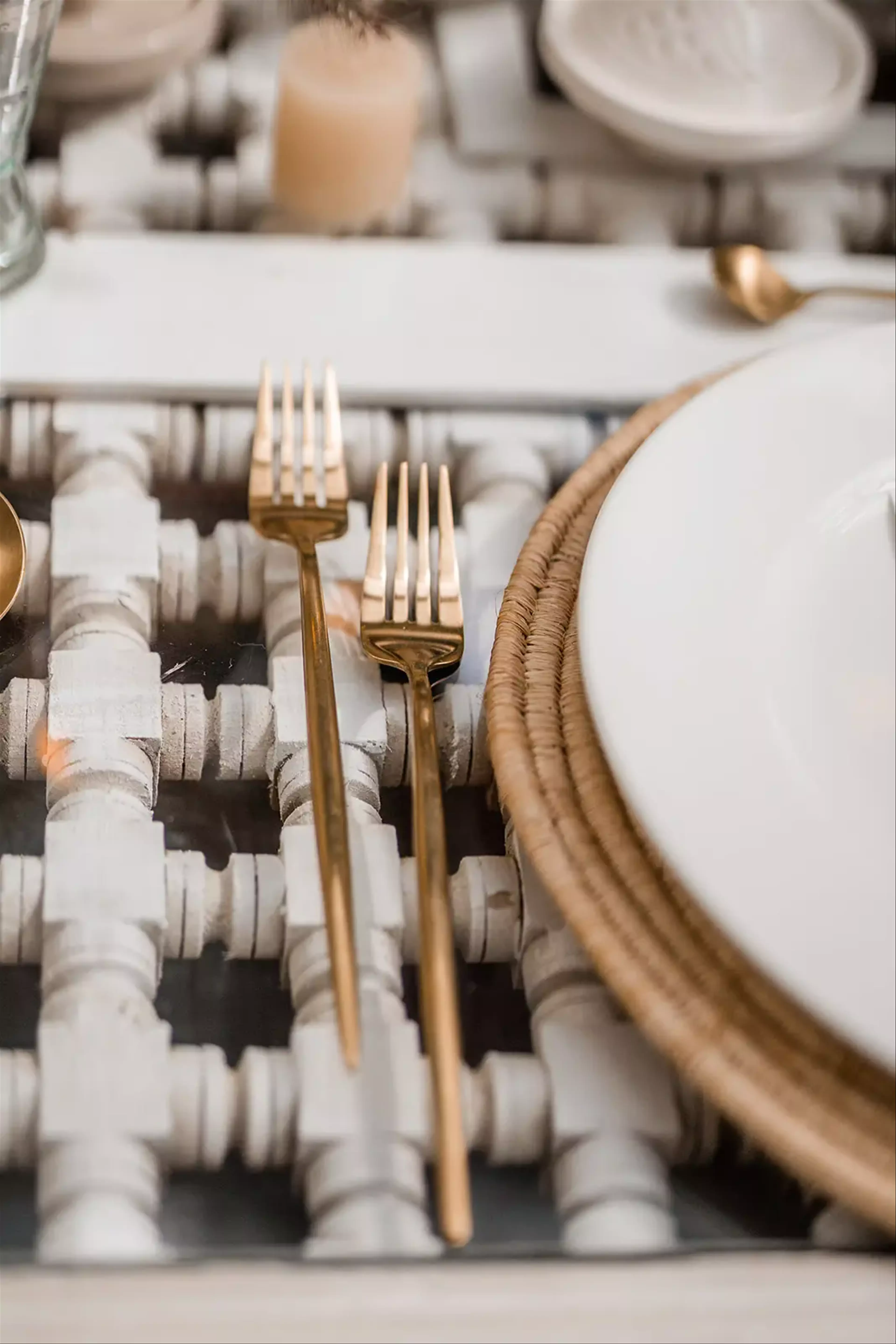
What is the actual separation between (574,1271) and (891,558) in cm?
21

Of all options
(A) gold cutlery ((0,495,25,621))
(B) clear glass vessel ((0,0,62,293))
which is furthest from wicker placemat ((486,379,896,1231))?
(B) clear glass vessel ((0,0,62,293))

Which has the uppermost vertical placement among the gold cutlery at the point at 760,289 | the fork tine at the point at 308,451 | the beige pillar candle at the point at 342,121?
the beige pillar candle at the point at 342,121

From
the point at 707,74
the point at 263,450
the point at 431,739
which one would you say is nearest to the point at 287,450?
the point at 263,450

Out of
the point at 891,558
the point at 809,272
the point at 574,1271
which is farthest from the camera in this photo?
the point at 809,272

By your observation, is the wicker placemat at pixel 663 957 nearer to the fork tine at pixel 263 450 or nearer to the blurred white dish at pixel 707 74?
the fork tine at pixel 263 450

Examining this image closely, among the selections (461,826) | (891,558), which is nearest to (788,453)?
(891,558)

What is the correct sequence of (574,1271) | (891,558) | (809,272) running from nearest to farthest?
(574,1271) < (891,558) < (809,272)

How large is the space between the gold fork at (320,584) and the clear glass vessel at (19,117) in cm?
10

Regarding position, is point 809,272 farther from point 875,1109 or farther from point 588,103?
point 875,1109

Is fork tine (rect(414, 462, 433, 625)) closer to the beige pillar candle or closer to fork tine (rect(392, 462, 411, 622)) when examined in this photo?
fork tine (rect(392, 462, 411, 622))

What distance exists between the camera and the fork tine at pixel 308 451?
386mm

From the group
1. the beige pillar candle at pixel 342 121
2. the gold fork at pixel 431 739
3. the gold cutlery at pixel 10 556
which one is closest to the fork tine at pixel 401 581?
the gold fork at pixel 431 739

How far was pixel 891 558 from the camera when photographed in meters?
0.35

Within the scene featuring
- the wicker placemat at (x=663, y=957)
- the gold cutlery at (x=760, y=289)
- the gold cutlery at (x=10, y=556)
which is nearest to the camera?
the wicker placemat at (x=663, y=957)
